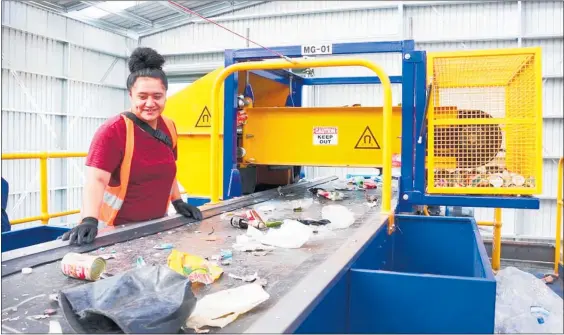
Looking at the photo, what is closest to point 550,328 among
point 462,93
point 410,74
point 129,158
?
point 462,93

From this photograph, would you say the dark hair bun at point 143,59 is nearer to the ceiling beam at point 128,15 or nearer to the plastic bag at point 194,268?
the plastic bag at point 194,268

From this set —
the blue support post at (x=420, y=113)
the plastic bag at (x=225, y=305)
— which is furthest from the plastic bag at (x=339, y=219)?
the plastic bag at (x=225, y=305)

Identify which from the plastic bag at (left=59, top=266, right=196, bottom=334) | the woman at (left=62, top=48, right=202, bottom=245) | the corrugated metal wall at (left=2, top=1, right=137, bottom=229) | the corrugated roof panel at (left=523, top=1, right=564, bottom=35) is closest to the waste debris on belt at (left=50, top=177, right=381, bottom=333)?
the plastic bag at (left=59, top=266, right=196, bottom=334)

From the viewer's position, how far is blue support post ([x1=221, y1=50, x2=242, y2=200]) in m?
4.16

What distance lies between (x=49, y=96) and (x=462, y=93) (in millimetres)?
11181

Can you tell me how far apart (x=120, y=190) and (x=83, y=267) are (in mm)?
1104

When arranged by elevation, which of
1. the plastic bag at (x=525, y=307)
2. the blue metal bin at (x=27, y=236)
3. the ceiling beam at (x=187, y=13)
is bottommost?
the plastic bag at (x=525, y=307)

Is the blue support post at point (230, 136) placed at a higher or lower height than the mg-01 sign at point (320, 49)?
lower

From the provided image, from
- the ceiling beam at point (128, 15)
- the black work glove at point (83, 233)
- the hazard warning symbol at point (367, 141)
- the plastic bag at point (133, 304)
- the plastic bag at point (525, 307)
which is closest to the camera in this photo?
the plastic bag at point (133, 304)

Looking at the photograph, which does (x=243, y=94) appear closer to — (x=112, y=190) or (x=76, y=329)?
(x=112, y=190)

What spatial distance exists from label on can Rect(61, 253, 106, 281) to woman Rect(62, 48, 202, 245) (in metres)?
0.72

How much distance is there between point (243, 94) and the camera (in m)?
4.47

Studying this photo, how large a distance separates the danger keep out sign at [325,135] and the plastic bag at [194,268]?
2411mm

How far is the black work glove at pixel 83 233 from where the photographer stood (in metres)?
2.23
